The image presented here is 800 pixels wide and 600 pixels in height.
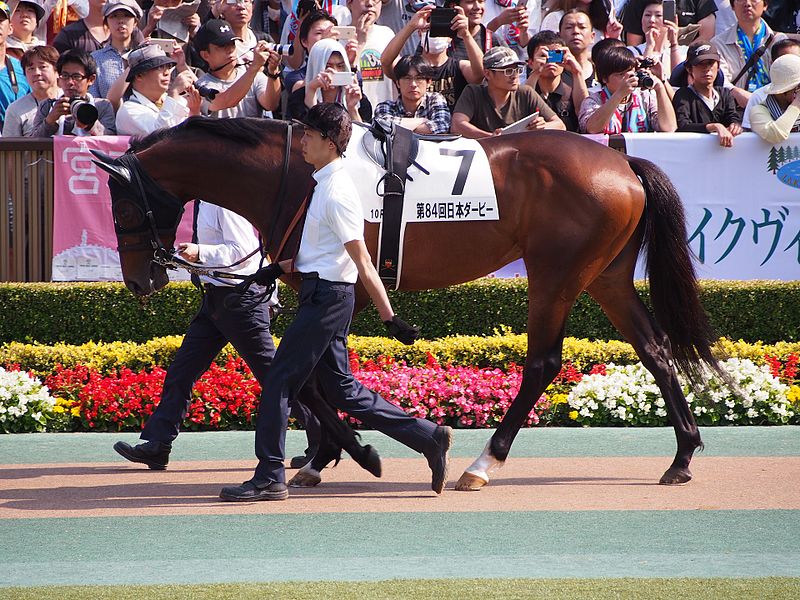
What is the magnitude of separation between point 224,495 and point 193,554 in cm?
97

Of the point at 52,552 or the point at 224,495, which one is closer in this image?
the point at 52,552

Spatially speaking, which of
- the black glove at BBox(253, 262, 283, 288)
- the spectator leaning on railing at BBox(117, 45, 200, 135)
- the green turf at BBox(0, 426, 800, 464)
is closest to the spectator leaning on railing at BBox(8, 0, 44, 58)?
the spectator leaning on railing at BBox(117, 45, 200, 135)

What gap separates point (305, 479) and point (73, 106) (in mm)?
5031

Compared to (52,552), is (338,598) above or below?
above

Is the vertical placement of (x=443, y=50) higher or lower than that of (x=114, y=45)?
higher

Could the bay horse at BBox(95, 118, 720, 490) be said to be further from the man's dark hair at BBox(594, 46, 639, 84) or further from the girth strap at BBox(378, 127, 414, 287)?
the man's dark hair at BBox(594, 46, 639, 84)

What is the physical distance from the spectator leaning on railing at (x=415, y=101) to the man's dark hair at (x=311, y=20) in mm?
1065

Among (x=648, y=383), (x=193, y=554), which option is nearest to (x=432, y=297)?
(x=648, y=383)

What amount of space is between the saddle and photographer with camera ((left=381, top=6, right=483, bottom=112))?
4.04 metres

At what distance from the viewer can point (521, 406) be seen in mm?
5957

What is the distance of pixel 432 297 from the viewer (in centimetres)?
930

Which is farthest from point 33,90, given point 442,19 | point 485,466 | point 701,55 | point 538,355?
point 485,466

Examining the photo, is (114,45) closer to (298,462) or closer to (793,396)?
(298,462)

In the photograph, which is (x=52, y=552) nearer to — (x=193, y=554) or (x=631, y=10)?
(x=193, y=554)
